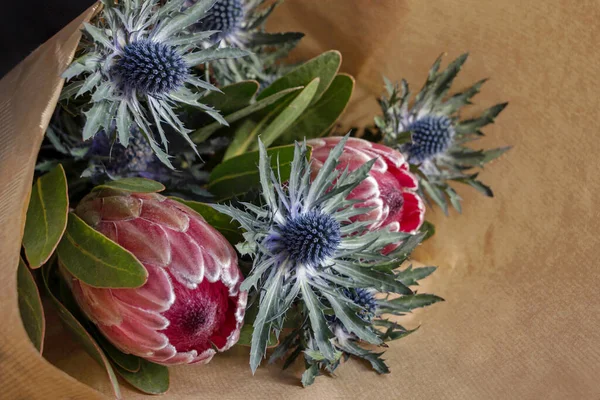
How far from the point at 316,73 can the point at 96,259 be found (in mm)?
572

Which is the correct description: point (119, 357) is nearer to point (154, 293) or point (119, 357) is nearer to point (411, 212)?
point (154, 293)

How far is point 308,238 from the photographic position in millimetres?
1001

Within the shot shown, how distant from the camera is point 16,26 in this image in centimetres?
118

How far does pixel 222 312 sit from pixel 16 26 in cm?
63

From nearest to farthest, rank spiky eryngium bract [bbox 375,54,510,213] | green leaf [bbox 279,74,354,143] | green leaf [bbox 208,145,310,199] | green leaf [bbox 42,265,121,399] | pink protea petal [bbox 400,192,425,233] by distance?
green leaf [bbox 42,265,121,399] < green leaf [bbox 208,145,310,199] < pink protea petal [bbox 400,192,425,233] < green leaf [bbox 279,74,354,143] < spiky eryngium bract [bbox 375,54,510,213]

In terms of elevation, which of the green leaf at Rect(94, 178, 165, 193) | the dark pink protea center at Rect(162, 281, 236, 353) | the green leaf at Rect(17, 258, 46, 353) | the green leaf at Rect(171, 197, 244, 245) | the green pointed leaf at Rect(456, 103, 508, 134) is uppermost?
the green pointed leaf at Rect(456, 103, 508, 134)

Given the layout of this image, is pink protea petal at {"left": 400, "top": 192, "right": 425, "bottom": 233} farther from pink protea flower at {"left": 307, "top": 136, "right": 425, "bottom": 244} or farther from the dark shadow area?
the dark shadow area

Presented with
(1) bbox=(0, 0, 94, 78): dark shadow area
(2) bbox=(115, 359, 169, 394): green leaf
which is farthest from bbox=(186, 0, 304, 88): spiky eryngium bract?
(2) bbox=(115, 359, 169, 394): green leaf

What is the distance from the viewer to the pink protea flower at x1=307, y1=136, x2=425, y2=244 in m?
1.12

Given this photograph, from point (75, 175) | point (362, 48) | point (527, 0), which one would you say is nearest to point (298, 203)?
point (75, 175)

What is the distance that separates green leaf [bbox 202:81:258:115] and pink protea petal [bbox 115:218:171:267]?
0.30 metres

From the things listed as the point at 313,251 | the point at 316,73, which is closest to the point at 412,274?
the point at 313,251

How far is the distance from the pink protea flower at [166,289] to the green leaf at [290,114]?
0.28 metres

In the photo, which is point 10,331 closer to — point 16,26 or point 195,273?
point 195,273
